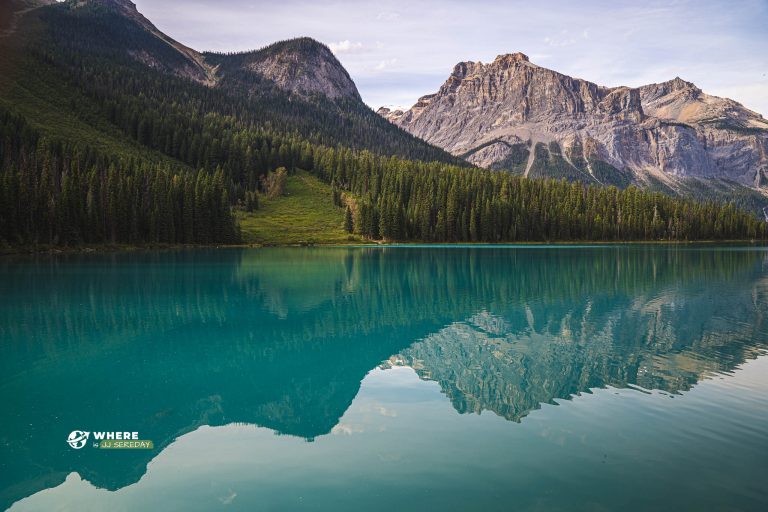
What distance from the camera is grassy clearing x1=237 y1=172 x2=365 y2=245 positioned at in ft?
512

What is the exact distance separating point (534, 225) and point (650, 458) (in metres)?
169

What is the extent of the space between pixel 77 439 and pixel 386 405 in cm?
957

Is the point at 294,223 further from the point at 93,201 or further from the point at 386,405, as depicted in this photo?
the point at 386,405

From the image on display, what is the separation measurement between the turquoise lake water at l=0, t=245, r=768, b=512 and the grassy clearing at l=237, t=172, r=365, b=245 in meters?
115

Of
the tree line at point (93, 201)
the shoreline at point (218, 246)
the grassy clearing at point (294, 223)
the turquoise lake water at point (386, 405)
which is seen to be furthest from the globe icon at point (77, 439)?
the grassy clearing at point (294, 223)

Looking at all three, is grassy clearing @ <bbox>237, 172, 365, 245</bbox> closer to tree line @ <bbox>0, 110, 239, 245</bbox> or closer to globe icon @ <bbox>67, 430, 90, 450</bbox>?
tree line @ <bbox>0, 110, 239, 245</bbox>

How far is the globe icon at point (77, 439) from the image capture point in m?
14.5

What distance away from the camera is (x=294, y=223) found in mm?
173000

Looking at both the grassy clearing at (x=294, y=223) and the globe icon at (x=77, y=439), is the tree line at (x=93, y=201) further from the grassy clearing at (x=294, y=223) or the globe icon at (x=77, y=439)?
the globe icon at (x=77, y=439)

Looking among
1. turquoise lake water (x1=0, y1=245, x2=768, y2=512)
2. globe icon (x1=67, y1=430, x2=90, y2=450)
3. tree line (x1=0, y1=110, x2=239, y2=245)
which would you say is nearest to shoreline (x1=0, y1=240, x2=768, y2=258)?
tree line (x1=0, y1=110, x2=239, y2=245)

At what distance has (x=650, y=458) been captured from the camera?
1349 cm

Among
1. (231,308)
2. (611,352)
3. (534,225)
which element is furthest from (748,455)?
(534,225)

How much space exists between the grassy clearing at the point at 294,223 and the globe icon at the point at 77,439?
447 ft

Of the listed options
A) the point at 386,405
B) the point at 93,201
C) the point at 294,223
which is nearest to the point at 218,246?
the point at 93,201
